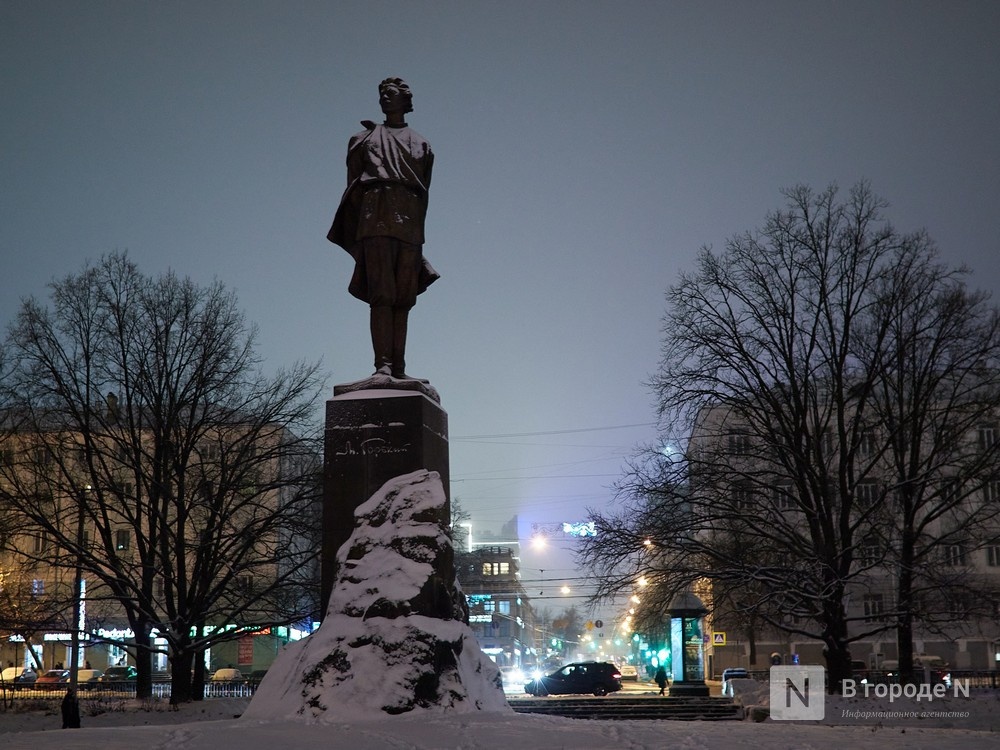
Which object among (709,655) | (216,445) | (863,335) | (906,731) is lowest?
(709,655)

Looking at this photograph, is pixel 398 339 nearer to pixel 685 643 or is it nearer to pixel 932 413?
pixel 932 413

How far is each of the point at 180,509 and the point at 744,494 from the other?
43.3ft

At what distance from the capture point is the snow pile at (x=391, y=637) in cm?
905

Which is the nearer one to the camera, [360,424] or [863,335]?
[360,424]

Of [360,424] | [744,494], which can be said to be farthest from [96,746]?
Result: [744,494]

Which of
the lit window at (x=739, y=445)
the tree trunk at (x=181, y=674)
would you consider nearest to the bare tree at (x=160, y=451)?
the tree trunk at (x=181, y=674)

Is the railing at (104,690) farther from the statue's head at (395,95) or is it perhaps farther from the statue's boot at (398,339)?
the statue's head at (395,95)

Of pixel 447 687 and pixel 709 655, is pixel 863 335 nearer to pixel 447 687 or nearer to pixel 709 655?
pixel 447 687

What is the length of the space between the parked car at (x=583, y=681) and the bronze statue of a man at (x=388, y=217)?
24322mm

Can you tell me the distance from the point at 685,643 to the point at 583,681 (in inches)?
167

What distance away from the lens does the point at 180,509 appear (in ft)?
80.9

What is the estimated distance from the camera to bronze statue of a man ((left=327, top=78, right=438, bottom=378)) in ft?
38.0

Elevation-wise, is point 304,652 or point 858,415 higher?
point 858,415

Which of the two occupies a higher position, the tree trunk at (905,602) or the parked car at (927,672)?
the tree trunk at (905,602)
